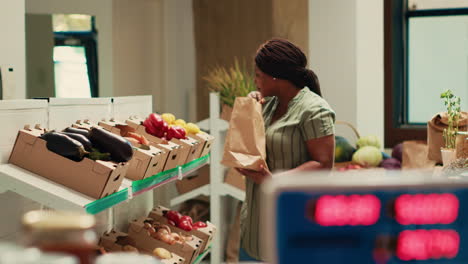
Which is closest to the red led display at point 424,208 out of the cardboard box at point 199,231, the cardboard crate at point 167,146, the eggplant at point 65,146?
the eggplant at point 65,146

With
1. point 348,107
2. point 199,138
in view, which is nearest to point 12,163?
point 199,138

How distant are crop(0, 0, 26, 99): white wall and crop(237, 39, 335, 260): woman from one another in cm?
178

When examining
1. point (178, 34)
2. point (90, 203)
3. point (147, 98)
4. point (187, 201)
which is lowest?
point (187, 201)

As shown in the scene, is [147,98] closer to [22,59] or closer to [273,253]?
[22,59]

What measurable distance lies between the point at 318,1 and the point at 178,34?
4.36ft

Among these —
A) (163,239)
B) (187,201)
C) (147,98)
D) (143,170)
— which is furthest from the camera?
(187,201)

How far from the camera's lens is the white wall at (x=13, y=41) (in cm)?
422

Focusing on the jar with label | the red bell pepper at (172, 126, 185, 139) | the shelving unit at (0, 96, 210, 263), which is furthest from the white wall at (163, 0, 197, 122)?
the jar with label

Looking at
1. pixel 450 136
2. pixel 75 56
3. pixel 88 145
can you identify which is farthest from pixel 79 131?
pixel 75 56

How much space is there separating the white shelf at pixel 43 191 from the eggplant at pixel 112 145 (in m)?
0.25

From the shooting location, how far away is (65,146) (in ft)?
7.89

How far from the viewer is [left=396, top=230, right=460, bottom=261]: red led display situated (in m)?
0.93

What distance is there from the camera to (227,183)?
228 inches

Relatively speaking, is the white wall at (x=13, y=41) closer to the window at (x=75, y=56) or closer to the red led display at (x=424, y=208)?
the window at (x=75, y=56)
